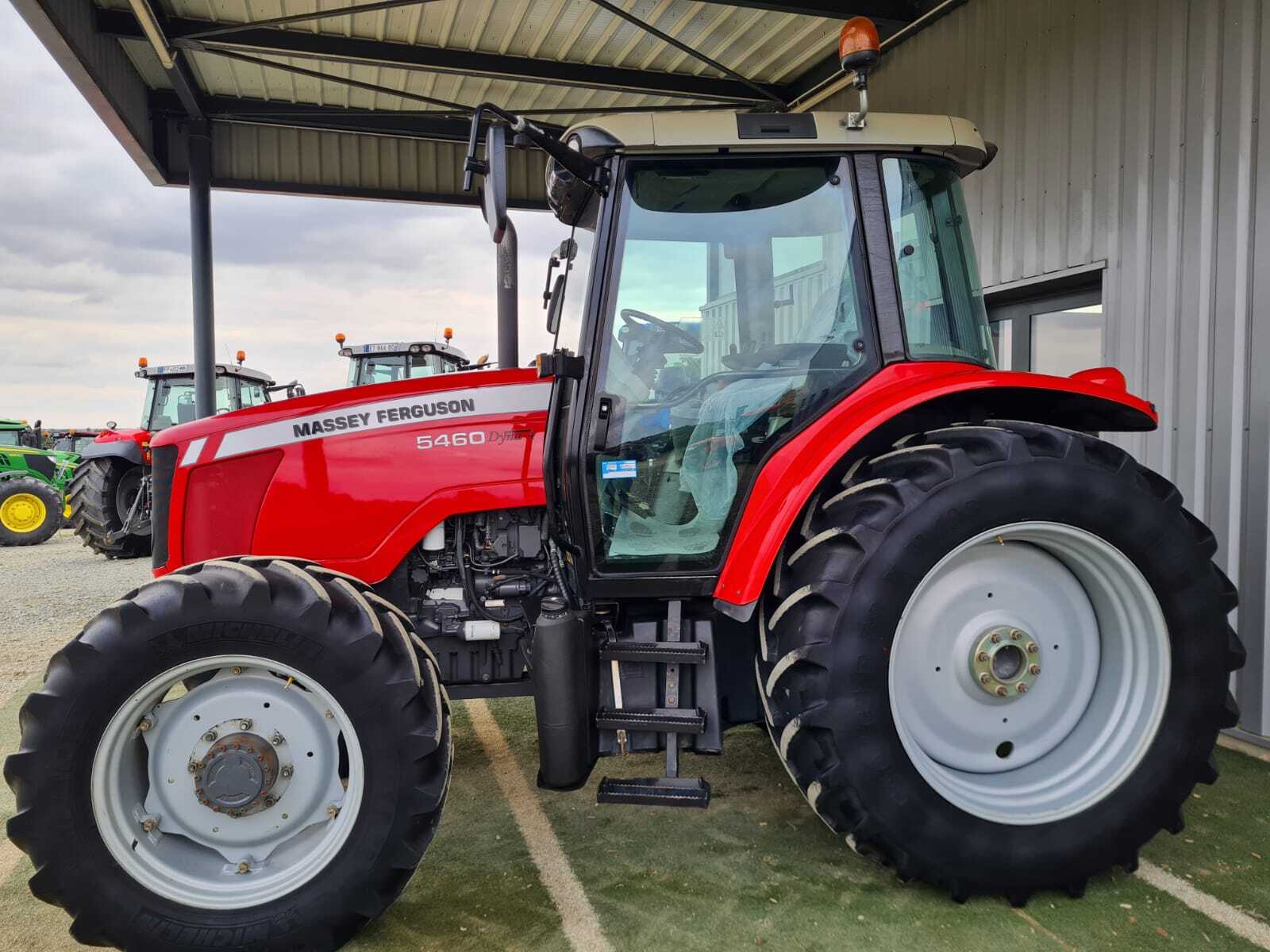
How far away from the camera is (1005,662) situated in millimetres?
2488

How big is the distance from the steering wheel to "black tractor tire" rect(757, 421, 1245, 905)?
586mm

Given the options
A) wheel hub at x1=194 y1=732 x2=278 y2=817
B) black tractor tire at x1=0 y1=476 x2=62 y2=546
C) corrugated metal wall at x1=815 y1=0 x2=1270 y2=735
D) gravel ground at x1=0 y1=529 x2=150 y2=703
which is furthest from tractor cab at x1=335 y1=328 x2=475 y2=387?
wheel hub at x1=194 y1=732 x2=278 y2=817

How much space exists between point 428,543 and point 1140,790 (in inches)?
89.6

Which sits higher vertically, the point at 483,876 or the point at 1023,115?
the point at 1023,115

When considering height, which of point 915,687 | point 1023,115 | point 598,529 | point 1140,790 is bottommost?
point 1140,790

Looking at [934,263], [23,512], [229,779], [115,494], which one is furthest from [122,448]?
[934,263]

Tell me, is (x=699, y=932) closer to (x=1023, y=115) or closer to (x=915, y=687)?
(x=915, y=687)

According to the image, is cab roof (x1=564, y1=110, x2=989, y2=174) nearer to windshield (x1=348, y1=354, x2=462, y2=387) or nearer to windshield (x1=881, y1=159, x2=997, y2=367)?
windshield (x1=881, y1=159, x2=997, y2=367)

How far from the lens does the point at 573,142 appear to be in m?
2.51

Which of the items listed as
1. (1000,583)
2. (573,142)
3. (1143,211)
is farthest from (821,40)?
(1000,583)

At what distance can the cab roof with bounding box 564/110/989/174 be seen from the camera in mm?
2461

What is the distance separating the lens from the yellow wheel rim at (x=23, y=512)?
11961 mm

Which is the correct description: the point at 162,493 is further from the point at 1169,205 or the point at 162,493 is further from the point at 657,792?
the point at 1169,205

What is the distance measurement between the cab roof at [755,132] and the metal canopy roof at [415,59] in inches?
139
